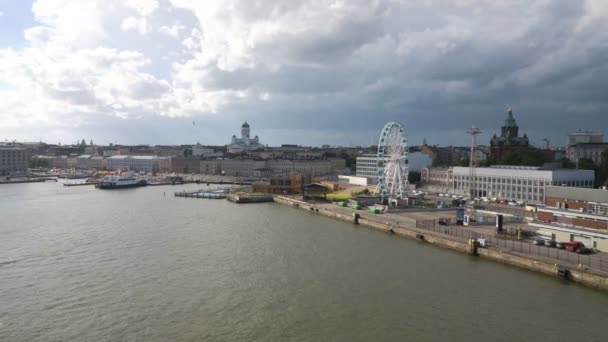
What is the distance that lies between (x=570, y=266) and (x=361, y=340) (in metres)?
6.10

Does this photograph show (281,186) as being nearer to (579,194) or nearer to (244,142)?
(579,194)

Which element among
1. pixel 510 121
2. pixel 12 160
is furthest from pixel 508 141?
pixel 12 160

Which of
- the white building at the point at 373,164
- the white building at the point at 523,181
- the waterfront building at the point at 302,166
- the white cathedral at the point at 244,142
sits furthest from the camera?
the white cathedral at the point at 244,142

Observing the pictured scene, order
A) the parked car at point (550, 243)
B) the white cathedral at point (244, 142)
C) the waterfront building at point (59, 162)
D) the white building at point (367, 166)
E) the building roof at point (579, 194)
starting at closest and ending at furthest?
the parked car at point (550, 243) < the building roof at point (579, 194) < the white building at point (367, 166) < the waterfront building at point (59, 162) < the white cathedral at point (244, 142)

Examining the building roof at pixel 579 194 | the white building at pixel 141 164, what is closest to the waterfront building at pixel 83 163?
the white building at pixel 141 164

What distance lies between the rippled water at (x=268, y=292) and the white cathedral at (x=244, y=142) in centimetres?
8046

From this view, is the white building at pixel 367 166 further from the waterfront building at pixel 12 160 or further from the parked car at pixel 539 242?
the waterfront building at pixel 12 160

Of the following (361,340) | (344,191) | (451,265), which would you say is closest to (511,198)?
(344,191)

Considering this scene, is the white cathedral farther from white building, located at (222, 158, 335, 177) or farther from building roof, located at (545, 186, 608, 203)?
building roof, located at (545, 186, 608, 203)

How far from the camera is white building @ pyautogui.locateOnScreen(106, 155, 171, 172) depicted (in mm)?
63625

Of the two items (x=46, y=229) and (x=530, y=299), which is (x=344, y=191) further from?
(x=530, y=299)

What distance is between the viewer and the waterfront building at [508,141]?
4612 centimetres

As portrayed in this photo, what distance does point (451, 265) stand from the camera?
13.0 m

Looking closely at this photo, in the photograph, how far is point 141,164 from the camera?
64.8 metres
